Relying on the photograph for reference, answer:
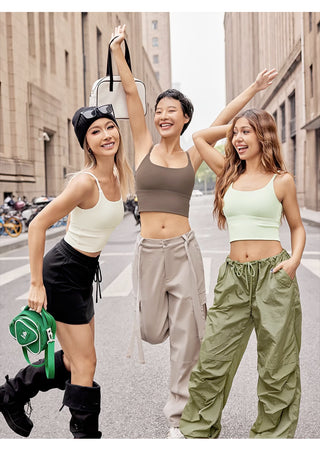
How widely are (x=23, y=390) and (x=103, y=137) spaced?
1.62m

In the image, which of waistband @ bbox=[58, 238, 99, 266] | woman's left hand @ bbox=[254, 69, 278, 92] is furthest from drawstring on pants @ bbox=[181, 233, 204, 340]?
woman's left hand @ bbox=[254, 69, 278, 92]

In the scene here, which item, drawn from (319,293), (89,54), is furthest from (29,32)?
(319,293)

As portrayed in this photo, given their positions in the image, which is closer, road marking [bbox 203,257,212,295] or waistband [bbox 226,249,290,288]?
waistband [bbox 226,249,290,288]

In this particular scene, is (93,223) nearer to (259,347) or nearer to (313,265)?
(259,347)

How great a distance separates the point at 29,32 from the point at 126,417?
24.0 meters

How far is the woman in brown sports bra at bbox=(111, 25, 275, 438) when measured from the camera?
2.86 meters

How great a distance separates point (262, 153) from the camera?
2738 mm

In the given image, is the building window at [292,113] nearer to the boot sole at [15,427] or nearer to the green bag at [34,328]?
the boot sole at [15,427]

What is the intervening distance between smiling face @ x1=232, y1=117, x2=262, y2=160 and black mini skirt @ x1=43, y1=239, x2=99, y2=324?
989 millimetres

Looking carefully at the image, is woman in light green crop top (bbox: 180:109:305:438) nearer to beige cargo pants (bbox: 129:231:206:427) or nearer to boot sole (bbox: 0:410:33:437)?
beige cargo pants (bbox: 129:231:206:427)

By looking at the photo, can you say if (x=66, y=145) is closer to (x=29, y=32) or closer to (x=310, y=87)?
(x=29, y=32)

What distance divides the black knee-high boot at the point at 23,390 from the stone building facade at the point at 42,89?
15.8 meters

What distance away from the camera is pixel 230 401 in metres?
3.71

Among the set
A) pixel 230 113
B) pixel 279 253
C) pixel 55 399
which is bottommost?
pixel 55 399
